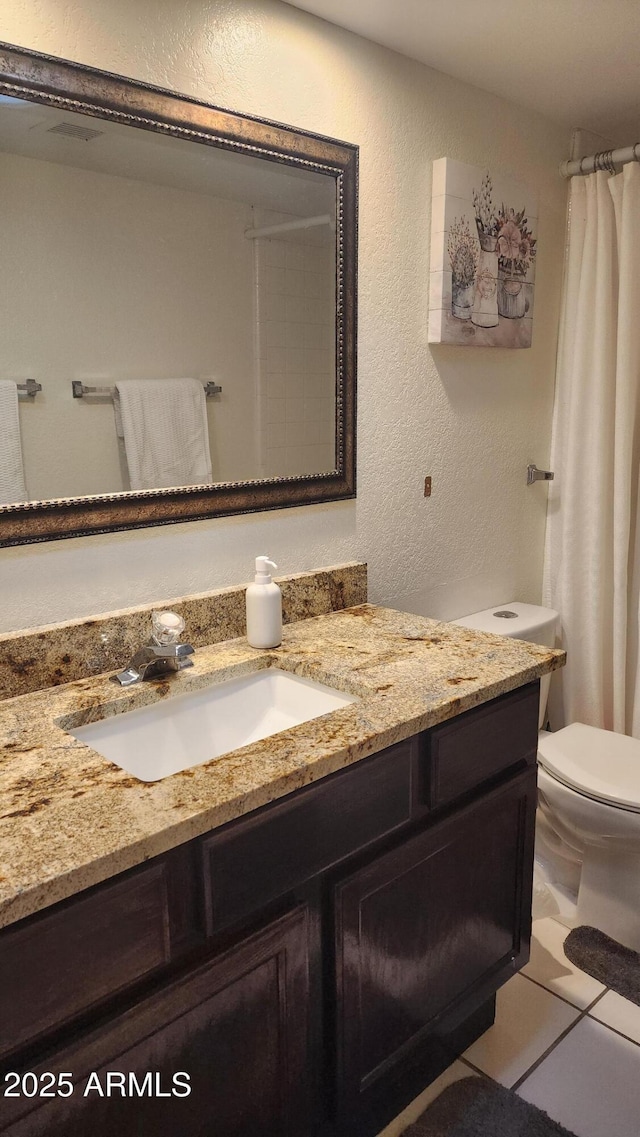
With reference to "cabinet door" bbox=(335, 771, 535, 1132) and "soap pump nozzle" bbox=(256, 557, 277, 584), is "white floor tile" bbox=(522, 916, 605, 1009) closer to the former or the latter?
"cabinet door" bbox=(335, 771, 535, 1132)

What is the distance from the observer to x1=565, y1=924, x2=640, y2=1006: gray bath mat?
1901mm

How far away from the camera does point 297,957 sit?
3.96 ft

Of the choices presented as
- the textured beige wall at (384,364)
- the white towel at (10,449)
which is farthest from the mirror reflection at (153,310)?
the textured beige wall at (384,364)

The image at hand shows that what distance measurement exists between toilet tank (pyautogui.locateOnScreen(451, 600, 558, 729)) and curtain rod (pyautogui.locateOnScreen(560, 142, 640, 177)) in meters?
1.34

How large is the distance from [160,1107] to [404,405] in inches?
62.9

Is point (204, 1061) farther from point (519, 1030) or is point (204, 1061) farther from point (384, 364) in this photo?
point (384, 364)

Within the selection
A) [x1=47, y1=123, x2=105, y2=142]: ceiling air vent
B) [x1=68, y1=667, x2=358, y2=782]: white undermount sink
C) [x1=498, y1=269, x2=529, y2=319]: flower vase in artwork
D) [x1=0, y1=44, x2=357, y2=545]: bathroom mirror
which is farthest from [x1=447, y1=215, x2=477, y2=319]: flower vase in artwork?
[x1=68, y1=667, x2=358, y2=782]: white undermount sink

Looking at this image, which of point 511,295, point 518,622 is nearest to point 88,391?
point 511,295

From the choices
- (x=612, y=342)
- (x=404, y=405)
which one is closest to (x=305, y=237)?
(x=404, y=405)

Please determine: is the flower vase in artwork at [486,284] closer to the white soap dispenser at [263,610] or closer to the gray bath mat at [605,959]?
the white soap dispenser at [263,610]

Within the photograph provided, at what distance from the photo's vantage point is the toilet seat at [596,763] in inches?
77.4

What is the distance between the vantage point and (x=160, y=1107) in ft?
3.42

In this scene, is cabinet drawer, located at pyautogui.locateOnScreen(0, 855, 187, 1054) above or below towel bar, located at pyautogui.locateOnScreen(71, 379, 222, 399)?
below

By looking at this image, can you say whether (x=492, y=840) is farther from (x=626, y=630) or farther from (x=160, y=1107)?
(x=626, y=630)
